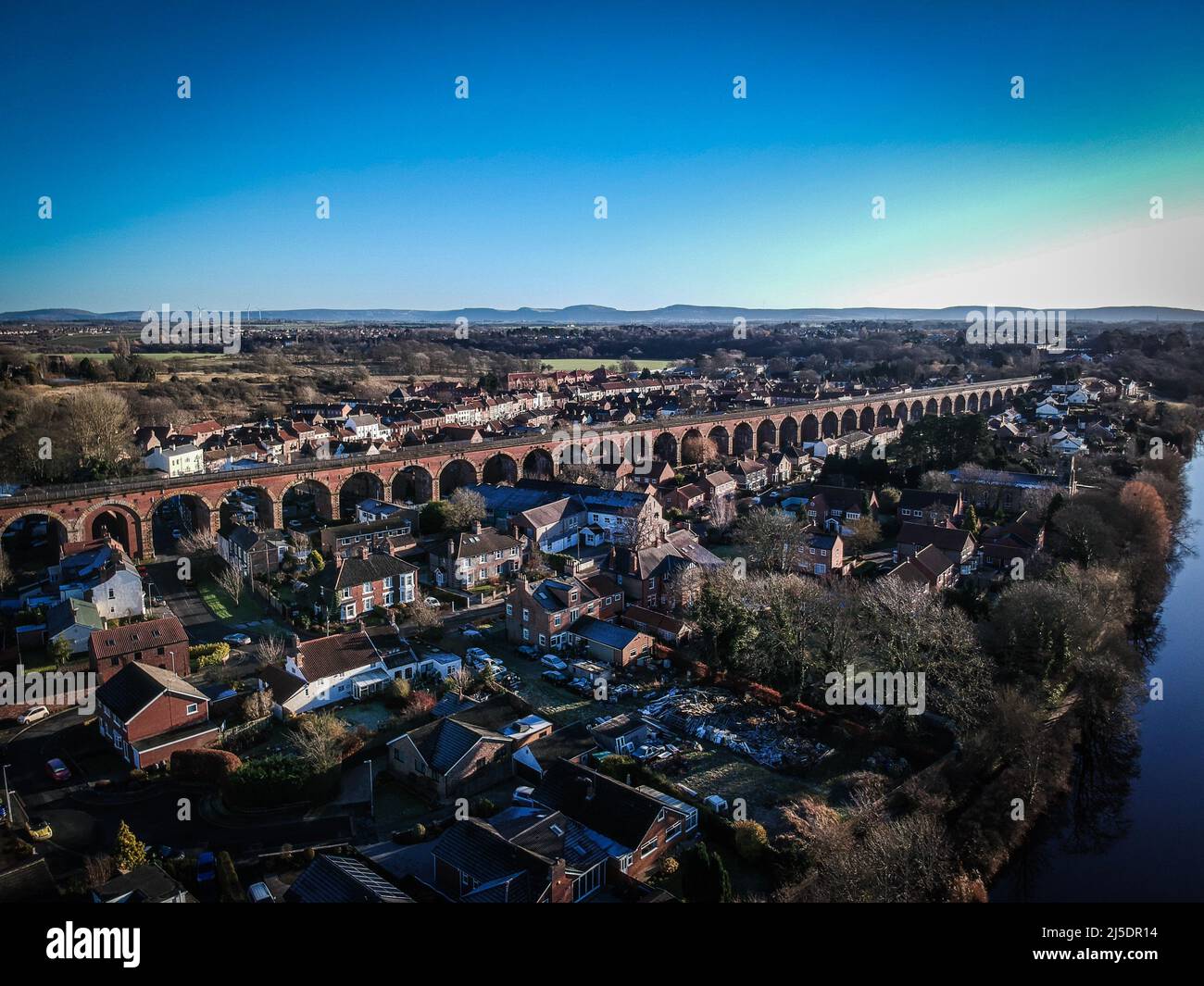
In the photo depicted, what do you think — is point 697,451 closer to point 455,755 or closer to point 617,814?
point 455,755

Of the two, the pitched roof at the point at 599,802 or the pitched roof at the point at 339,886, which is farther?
the pitched roof at the point at 599,802

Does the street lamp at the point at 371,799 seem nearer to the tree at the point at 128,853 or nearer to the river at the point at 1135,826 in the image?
the tree at the point at 128,853

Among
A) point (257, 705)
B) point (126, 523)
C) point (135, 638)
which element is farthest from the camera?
point (126, 523)

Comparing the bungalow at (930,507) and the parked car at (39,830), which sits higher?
the bungalow at (930,507)

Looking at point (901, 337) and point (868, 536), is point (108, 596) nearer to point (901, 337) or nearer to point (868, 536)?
point (868, 536)

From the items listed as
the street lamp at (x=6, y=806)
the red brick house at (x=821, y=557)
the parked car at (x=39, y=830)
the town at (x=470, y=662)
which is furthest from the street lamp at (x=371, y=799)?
the red brick house at (x=821, y=557)

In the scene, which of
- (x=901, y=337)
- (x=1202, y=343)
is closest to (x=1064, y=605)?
(x=1202, y=343)

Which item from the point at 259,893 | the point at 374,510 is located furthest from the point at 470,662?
the point at 374,510

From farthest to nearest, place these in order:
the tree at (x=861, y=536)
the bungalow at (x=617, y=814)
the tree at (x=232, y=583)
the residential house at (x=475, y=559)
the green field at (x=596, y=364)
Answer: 1. the green field at (x=596, y=364)
2. the tree at (x=861, y=536)
3. the residential house at (x=475, y=559)
4. the tree at (x=232, y=583)
5. the bungalow at (x=617, y=814)
